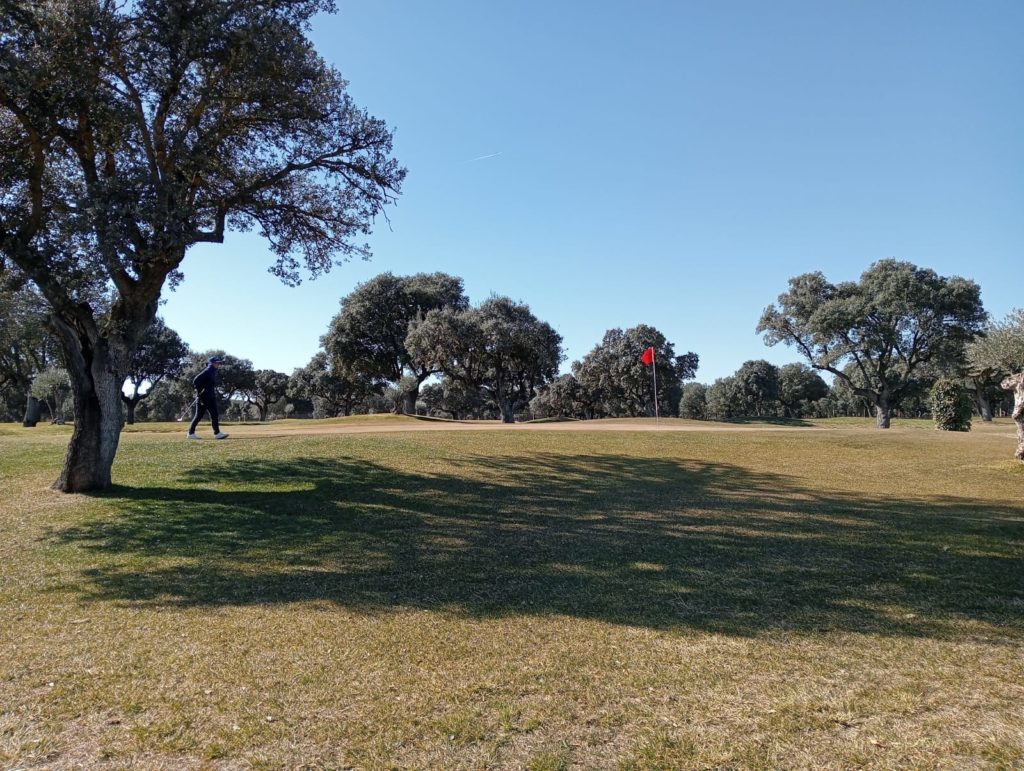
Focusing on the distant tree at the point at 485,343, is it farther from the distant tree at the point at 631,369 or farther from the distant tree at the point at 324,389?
the distant tree at the point at 324,389

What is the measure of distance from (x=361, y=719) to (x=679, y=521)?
7062 mm

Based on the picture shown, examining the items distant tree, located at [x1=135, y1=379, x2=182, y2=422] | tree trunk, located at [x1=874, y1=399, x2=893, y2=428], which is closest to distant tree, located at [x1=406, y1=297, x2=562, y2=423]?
tree trunk, located at [x1=874, y1=399, x2=893, y2=428]

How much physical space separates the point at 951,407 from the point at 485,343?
25.3 m

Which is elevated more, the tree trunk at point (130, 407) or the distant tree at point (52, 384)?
the distant tree at point (52, 384)

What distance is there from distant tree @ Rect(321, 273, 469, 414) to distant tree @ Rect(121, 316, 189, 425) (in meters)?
15.6

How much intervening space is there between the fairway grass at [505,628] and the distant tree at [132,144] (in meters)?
3.49

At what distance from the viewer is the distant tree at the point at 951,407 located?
26453 mm

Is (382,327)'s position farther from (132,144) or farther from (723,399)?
(723,399)

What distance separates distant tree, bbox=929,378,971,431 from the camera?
26.5 metres

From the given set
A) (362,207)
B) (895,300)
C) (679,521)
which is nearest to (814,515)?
(679,521)

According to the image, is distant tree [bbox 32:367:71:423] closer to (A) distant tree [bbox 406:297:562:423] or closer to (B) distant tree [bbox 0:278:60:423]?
(B) distant tree [bbox 0:278:60:423]

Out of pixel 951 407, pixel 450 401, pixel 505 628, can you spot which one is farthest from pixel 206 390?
pixel 450 401

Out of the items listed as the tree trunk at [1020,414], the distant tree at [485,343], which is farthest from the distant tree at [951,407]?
the distant tree at [485,343]

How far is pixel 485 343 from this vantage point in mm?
39500
